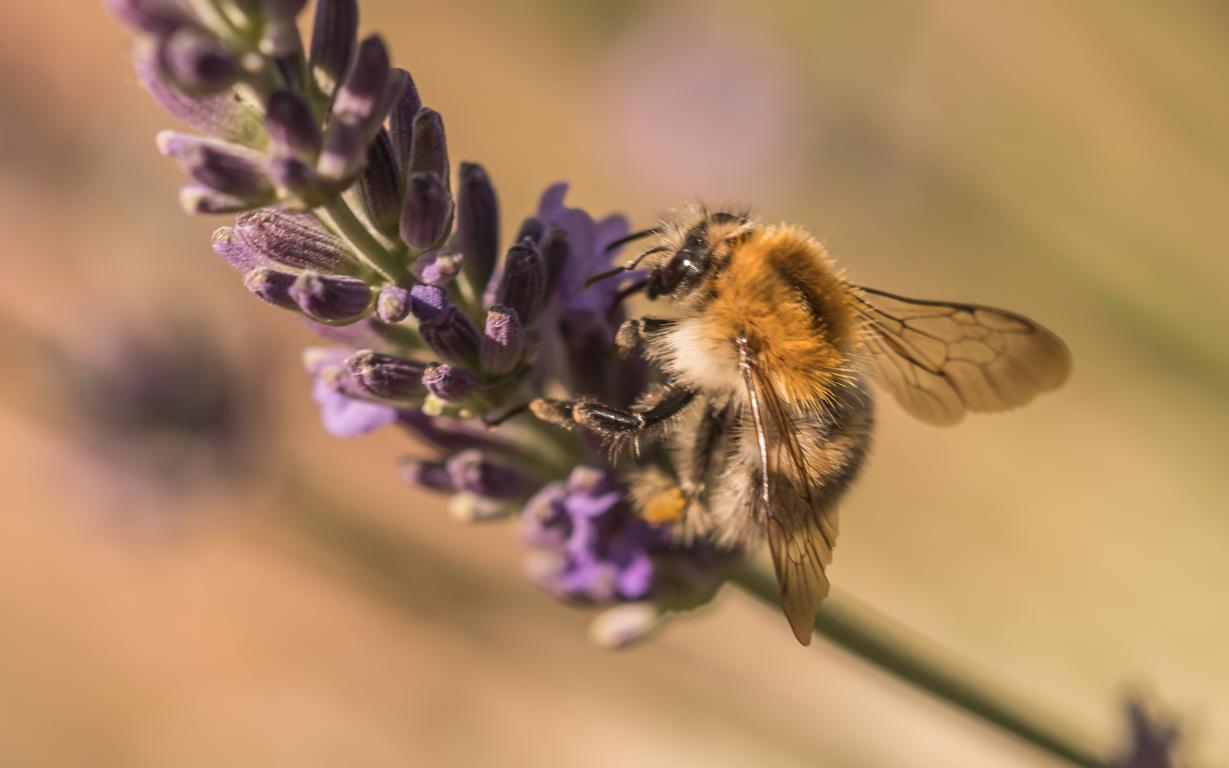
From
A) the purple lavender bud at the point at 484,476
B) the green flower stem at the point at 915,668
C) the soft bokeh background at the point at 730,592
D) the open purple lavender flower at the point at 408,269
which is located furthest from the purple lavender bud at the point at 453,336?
the soft bokeh background at the point at 730,592

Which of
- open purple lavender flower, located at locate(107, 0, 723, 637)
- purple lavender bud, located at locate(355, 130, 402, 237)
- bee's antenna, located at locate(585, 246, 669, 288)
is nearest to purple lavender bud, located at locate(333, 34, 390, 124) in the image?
open purple lavender flower, located at locate(107, 0, 723, 637)

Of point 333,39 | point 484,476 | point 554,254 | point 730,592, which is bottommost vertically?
point 730,592

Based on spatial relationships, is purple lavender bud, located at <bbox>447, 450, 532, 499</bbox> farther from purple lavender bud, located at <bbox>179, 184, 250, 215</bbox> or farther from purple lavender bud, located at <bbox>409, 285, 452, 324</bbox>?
purple lavender bud, located at <bbox>179, 184, 250, 215</bbox>

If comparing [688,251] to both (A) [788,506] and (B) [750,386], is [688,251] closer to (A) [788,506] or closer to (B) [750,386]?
(B) [750,386]

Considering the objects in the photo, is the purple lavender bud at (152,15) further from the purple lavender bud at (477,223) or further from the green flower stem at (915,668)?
the green flower stem at (915,668)

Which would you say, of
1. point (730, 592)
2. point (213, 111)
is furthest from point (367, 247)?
point (730, 592)

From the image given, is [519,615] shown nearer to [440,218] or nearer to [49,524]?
[440,218]
